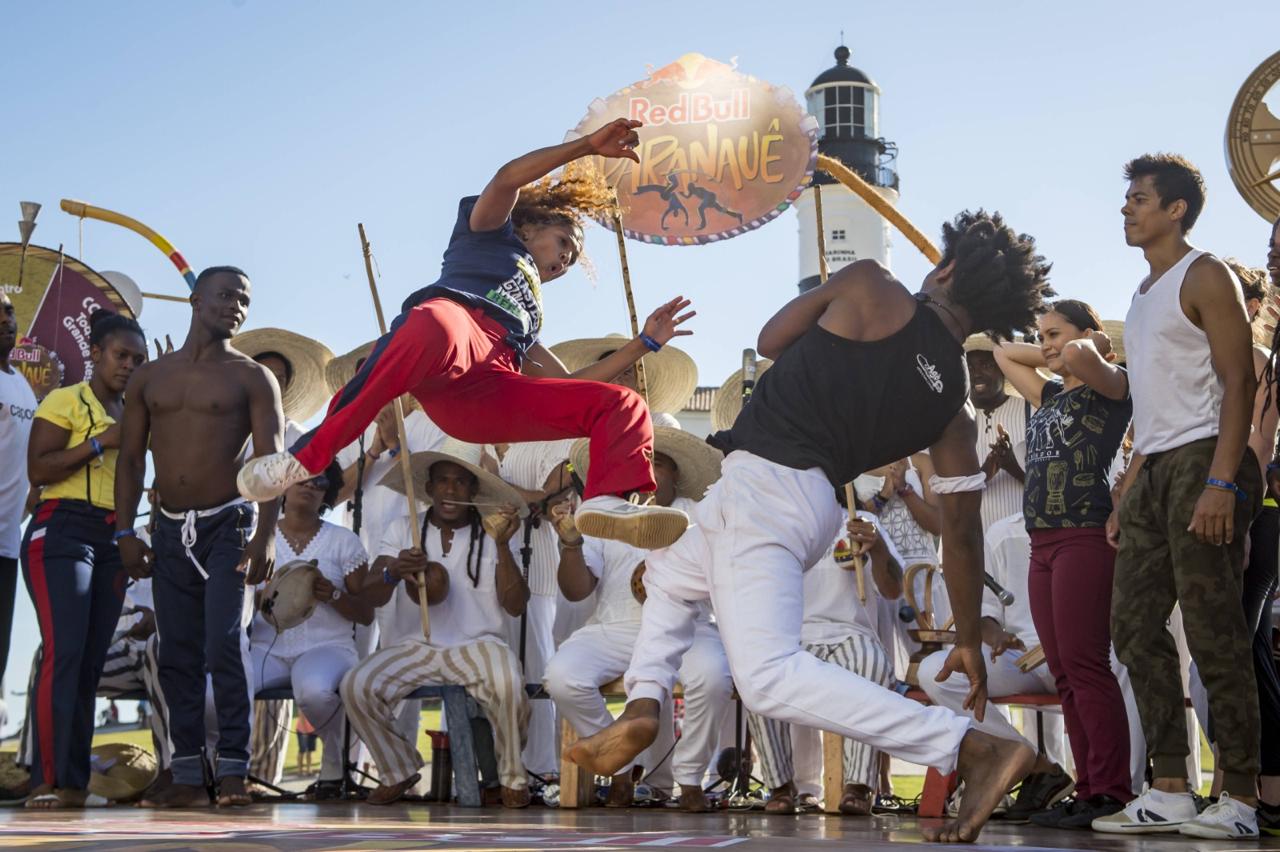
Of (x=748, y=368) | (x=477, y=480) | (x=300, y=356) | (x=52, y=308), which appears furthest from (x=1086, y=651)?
(x=300, y=356)

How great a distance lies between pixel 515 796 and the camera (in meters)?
7.56

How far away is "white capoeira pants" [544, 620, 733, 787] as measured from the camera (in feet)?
24.3

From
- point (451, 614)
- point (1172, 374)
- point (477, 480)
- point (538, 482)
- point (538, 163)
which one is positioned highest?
point (538, 163)

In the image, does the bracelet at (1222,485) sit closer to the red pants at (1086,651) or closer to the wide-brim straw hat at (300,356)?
the red pants at (1086,651)

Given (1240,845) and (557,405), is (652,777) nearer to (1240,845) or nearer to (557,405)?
(557,405)

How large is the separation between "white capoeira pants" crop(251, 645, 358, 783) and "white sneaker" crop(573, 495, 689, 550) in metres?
3.73

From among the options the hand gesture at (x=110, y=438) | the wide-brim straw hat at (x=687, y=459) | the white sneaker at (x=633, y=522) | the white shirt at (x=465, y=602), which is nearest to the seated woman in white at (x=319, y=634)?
the white shirt at (x=465, y=602)

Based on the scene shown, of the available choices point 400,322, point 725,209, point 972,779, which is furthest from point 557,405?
point 725,209

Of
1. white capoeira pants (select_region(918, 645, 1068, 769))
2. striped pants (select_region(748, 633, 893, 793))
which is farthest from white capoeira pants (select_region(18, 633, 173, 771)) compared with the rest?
white capoeira pants (select_region(918, 645, 1068, 769))

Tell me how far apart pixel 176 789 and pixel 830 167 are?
164 inches

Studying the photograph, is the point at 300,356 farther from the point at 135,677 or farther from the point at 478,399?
the point at 478,399

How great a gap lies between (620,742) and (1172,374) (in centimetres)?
234

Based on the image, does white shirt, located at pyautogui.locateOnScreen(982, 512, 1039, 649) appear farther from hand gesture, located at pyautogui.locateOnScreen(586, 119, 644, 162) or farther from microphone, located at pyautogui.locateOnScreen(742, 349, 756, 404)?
hand gesture, located at pyautogui.locateOnScreen(586, 119, 644, 162)

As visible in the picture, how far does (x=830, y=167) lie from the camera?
7.43 metres
